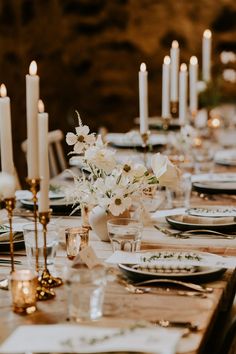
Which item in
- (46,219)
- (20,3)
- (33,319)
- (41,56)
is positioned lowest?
(33,319)

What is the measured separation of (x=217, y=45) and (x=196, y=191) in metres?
4.03

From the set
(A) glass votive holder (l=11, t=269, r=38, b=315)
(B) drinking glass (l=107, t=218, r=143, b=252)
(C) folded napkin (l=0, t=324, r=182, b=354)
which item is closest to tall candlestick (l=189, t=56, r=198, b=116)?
(B) drinking glass (l=107, t=218, r=143, b=252)

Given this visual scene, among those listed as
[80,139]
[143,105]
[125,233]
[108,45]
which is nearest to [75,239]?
[125,233]

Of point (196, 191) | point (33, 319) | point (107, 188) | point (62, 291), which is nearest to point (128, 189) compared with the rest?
point (107, 188)

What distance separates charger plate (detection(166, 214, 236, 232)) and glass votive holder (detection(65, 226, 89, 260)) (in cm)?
44

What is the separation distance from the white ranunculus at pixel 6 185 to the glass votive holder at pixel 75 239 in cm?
35

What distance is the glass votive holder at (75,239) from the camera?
2023mm

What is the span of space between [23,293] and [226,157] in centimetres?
248

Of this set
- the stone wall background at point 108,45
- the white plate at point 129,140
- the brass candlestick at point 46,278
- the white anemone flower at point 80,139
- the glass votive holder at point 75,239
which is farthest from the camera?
the stone wall background at point 108,45

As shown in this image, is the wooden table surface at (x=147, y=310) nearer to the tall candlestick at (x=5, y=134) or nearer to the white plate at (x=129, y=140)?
the tall candlestick at (x=5, y=134)

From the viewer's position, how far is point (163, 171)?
218 centimetres

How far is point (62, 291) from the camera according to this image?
1759mm

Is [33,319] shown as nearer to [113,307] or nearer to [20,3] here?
[113,307]

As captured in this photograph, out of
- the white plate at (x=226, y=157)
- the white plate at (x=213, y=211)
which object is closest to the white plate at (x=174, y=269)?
the white plate at (x=213, y=211)
